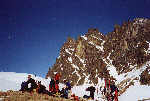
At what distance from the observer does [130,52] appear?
182000 millimetres

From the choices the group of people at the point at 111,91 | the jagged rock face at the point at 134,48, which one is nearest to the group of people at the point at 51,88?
the group of people at the point at 111,91

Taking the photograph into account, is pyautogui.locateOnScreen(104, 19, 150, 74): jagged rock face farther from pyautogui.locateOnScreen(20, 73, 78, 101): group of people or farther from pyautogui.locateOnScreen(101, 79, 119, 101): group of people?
pyautogui.locateOnScreen(20, 73, 78, 101): group of people

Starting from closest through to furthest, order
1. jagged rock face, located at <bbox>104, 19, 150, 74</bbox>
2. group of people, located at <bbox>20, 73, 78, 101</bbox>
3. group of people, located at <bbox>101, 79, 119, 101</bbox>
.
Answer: group of people, located at <bbox>20, 73, 78, 101</bbox>, group of people, located at <bbox>101, 79, 119, 101</bbox>, jagged rock face, located at <bbox>104, 19, 150, 74</bbox>

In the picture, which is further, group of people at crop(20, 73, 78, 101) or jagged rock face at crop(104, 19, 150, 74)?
jagged rock face at crop(104, 19, 150, 74)

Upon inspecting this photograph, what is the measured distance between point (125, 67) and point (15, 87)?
160921mm

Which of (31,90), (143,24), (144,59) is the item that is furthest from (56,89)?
(143,24)

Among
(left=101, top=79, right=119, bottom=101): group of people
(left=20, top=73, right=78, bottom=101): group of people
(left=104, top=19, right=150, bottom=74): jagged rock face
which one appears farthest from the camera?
(left=104, top=19, right=150, bottom=74): jagged rock face

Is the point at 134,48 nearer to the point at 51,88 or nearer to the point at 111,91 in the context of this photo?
the point at 111,91

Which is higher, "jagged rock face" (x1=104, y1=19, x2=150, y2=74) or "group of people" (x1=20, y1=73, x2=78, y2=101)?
"jagged rock face" (x1=104, y1=19, x2=150, y2=74)

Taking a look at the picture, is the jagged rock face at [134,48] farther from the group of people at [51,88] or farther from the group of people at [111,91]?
the group of people at [51,88]

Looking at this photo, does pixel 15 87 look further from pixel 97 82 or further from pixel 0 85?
pixel 97 82

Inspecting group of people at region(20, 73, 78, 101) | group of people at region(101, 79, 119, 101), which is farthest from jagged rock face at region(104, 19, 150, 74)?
group of people at region(20, 73, 78, 101)

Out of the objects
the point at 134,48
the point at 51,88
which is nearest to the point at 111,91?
the point at 51,88

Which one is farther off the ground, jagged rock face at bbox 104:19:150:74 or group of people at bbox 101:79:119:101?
jagged rock face at bbox 104:19:150:74
